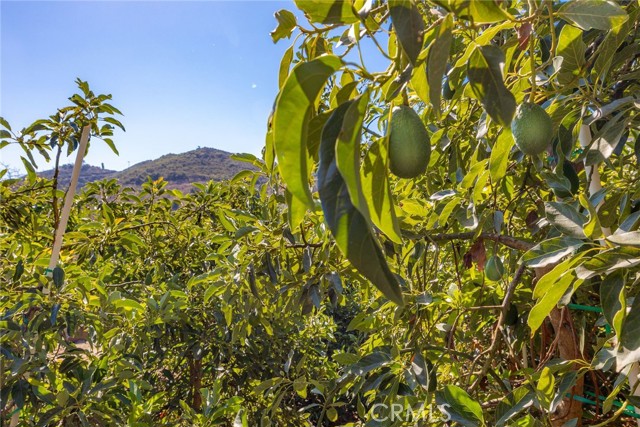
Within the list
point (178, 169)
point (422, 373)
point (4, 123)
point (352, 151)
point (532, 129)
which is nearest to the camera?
point (352, 151)

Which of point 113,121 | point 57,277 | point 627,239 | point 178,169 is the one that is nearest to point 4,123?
point 113,121

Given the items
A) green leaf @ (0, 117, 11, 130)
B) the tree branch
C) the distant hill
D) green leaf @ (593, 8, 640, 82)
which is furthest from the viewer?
the distant hill

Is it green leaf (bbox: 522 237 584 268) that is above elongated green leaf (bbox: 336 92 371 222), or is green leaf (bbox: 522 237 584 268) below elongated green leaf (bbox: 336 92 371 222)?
below

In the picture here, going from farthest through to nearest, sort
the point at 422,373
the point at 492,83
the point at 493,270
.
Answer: the point at 493,270
the point at 422,373
the point at 492,83

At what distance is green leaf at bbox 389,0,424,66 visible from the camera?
29cm

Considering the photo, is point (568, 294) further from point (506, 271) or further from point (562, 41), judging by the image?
point (506, 271)

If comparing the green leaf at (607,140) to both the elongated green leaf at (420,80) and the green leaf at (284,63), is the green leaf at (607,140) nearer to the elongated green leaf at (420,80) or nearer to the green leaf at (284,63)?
the elongated green leaf at (420,80)

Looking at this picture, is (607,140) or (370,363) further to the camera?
(370,363)

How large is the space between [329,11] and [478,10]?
4.6 inches

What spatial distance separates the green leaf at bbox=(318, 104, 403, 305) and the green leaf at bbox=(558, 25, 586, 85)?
0.50 m

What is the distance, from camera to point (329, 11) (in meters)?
0.34

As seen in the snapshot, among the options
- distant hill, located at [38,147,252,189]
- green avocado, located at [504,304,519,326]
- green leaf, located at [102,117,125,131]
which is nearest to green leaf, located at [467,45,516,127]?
green avocado, located at [504,304,519,326]

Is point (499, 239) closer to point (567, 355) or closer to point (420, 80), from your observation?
point (567, 355)

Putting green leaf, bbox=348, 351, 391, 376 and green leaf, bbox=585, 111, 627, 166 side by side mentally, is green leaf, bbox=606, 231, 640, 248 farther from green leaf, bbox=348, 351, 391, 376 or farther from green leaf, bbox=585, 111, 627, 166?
green leaf, bbox=348, 351, 391, 376
